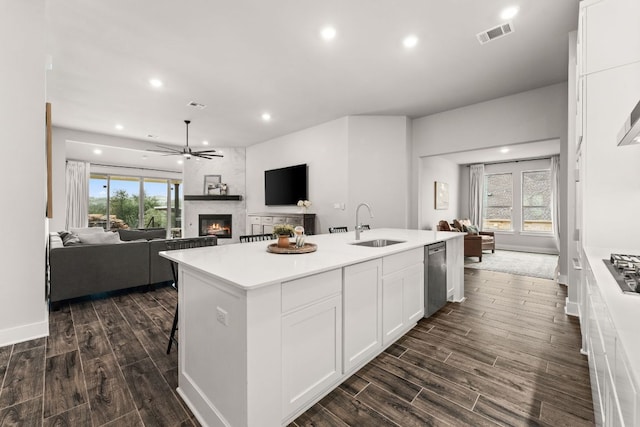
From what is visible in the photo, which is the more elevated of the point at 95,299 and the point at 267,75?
the point at 267,75

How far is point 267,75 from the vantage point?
3.71 m

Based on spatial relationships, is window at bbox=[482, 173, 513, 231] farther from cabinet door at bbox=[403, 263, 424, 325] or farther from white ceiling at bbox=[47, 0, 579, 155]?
cabinet door at bbox=[403, 263, 424, 325]

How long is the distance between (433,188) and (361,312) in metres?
5.31

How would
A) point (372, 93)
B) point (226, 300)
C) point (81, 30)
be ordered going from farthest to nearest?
point (372, 93)
point (81, 30)
point (226, 300)

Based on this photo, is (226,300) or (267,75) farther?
(267,75)

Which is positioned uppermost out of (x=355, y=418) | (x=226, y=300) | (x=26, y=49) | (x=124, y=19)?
(x=124, y=19)

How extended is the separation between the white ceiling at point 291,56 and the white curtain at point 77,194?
3435 mm

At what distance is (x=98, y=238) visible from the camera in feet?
12.1

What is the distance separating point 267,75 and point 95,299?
3.69 meters

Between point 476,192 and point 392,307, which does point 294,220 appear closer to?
point 392,307

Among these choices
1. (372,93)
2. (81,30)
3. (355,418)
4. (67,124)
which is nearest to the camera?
(355,418)

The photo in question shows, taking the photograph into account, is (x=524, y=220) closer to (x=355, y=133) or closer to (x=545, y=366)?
(x=355, y=133)

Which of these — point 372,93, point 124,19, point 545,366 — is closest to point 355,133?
point 372,93

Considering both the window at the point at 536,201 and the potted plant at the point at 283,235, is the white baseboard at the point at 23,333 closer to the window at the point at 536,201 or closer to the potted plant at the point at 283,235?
the potted plant at the point at 283,235
